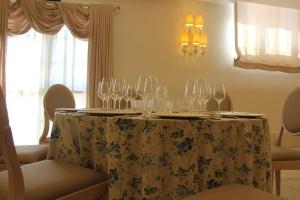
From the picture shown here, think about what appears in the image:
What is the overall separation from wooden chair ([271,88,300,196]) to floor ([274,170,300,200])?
25 centimetres

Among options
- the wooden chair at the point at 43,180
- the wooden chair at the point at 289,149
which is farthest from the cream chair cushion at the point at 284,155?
the wooden chair at the point at 43,180

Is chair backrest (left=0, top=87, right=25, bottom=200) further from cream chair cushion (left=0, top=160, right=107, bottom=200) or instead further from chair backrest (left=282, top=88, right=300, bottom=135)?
chair backrest (left=282, top=88, right=300, bottom=135)

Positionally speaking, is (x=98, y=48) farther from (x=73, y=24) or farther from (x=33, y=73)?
(x=33, y=73)

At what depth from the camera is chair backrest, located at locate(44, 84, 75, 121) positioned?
3025 mm

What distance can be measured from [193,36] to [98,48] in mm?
1524

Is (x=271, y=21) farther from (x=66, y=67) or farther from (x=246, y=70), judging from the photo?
(x=66, y=67)

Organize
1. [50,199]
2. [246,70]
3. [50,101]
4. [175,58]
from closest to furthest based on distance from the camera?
[50,199]
[50,101]
[175,58]
[246,70]

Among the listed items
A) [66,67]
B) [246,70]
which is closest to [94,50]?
[66,67]

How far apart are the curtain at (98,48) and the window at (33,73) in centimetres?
28

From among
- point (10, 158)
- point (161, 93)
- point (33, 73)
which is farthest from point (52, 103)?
point (10, 158)

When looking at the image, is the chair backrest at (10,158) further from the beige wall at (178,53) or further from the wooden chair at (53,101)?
the beige wall at (178,53)

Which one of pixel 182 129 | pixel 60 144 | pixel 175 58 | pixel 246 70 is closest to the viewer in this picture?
pixel 182 129

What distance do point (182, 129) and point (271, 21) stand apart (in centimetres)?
482

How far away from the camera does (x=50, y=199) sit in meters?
1.26
